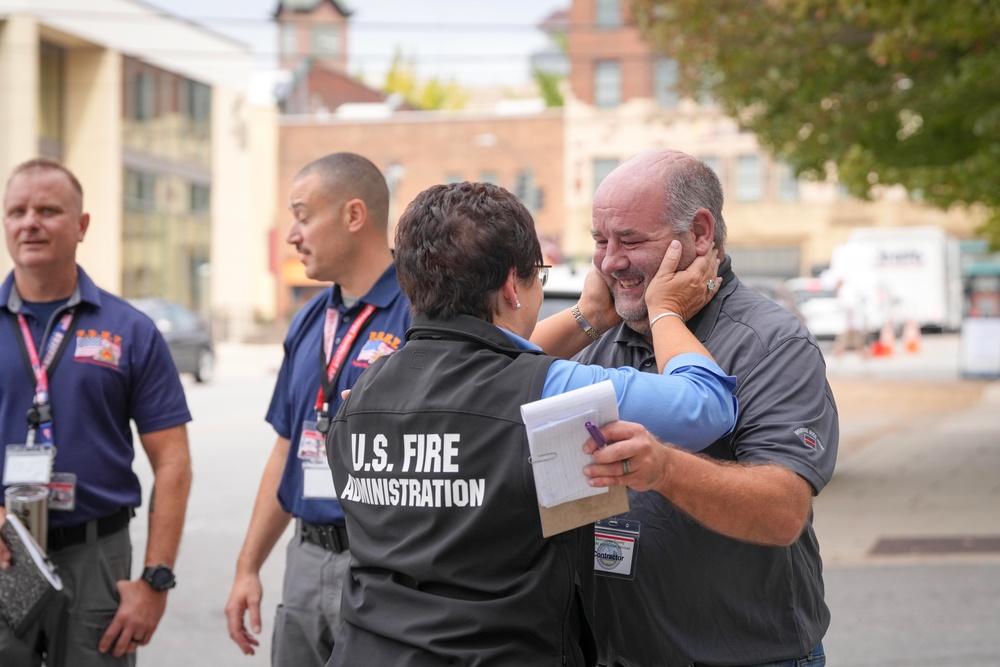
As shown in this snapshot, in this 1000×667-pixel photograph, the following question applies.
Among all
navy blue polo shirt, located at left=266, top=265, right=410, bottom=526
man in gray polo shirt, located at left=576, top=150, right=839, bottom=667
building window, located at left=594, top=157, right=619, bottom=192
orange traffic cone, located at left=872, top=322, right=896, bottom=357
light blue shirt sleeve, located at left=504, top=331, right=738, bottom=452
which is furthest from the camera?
building window, located at left=594, top=157, right=619, bottom=192

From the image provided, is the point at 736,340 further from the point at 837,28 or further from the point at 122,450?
the point at 837,28

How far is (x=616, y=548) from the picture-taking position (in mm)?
2656

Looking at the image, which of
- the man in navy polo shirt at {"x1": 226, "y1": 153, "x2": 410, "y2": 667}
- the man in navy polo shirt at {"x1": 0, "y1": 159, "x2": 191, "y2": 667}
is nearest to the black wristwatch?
the man in navy polo shirt at {"x1": 0, "y1": 159, "x2": 191, "y2": 667}

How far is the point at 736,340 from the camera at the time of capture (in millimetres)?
2660

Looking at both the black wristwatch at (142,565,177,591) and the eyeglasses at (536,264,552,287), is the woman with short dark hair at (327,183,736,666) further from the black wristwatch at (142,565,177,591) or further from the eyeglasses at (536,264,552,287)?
the black wristwatch at (142,565,177,591)

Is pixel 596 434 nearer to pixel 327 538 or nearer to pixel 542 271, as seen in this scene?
pixel 542 271

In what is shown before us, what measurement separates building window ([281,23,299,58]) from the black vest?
8910 cm

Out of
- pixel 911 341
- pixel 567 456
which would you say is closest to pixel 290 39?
pixel 911 341

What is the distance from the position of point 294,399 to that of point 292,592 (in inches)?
24.8

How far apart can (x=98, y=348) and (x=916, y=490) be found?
378 inches

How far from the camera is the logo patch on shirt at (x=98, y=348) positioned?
386 centimetres

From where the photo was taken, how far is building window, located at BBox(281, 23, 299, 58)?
291ft

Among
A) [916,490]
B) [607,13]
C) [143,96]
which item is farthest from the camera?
[607,13]

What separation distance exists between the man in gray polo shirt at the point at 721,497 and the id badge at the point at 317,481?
1289 millimetres
